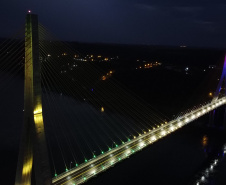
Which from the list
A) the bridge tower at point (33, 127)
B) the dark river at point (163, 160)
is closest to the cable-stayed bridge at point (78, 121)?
the bridge tower at point (33, 127)

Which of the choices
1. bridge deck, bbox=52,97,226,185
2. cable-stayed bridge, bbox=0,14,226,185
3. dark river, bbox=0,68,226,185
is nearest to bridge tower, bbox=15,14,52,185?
cable-stayed bridge, bbox=0,14,226,185

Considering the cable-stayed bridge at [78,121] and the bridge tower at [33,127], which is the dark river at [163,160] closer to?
the cable-stayed bridge at [78,121]

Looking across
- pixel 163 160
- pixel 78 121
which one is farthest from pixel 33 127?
pixel 78 121

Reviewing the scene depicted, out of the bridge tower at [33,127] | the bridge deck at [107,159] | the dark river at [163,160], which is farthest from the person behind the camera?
the dark river at [163,160]

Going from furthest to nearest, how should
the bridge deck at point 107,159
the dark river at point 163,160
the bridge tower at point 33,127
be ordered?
the dark river at point 163,160, the bridge deck at point 107,159, the bridge tower at point 33,127

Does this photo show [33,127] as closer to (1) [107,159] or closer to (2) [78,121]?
(1) [107,159]

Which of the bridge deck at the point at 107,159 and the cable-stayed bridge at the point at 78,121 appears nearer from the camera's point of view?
the cable-stayed bridge at the point at 78,121

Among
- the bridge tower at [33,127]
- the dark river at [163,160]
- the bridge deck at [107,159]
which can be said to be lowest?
the dark river at [163,160]

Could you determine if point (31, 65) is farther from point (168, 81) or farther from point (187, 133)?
point (168, 81)

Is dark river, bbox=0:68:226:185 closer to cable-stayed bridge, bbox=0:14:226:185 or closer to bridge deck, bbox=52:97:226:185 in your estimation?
bridge deck, bbox=52:97:226:185

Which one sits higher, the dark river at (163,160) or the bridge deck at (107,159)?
the bridge deck at (107,159)
